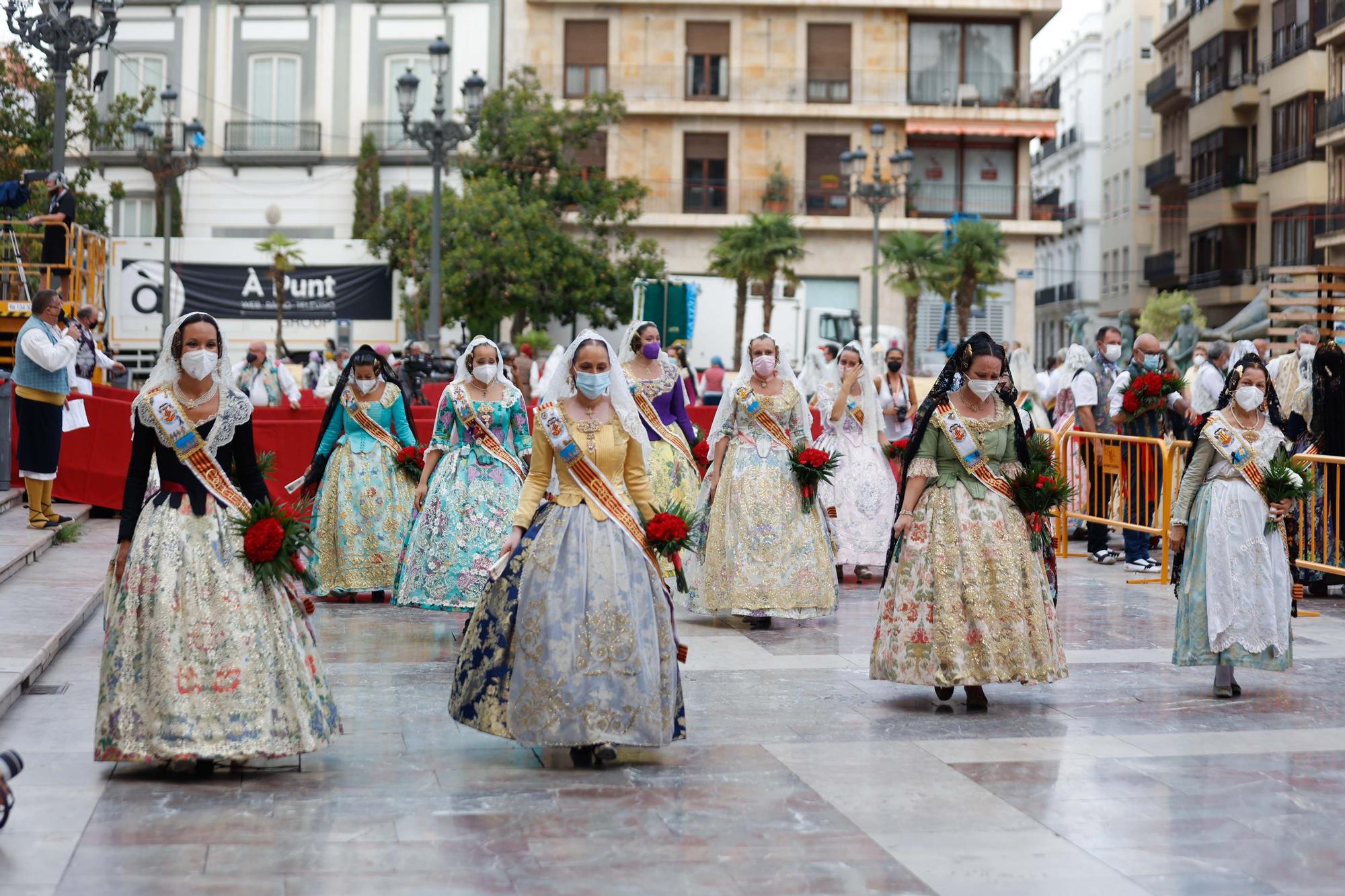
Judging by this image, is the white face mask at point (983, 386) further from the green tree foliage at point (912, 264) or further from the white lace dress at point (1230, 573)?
the green tree foliage at point (912, 264)

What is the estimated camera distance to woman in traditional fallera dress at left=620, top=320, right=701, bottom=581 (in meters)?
12.3

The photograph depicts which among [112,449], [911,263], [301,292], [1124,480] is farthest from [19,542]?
[911,263]

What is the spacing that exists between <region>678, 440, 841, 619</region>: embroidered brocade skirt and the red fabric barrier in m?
5.56

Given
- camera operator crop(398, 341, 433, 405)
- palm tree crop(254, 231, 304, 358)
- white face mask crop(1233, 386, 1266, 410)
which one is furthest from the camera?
palm tree crop(254, 231, 304, 358)

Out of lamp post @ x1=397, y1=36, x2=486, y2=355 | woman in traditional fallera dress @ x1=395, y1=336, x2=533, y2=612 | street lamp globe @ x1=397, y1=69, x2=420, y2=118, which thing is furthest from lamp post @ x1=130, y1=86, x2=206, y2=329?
woman in traditional fallera dress @ x1=395, y1=336, x2=533, y2=612

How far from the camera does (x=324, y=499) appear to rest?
12.2 metres

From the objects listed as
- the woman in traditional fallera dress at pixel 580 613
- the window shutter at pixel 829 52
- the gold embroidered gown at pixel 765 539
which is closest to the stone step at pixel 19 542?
the gold embroidered gown at pixel 765 539

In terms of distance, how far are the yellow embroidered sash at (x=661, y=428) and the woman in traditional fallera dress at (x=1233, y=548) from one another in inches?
163

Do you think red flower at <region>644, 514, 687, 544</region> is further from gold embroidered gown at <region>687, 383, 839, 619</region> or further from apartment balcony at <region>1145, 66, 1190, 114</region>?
apartment balcony at <region>1145, 66, 1190, 114</region>

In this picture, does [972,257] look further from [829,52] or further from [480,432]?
[480,432]

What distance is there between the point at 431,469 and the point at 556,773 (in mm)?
4290

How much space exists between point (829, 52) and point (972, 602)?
42.3 metres

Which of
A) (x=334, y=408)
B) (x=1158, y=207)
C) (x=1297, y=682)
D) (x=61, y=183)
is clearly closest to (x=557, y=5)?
(x=1158, y=207)

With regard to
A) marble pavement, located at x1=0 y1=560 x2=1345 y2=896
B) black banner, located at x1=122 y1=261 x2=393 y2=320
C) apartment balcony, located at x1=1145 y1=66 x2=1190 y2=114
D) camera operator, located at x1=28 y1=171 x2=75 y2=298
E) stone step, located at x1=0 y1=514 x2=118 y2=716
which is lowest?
marble pavement, located at x1=0 y1=560 x2=1345 y2=896
